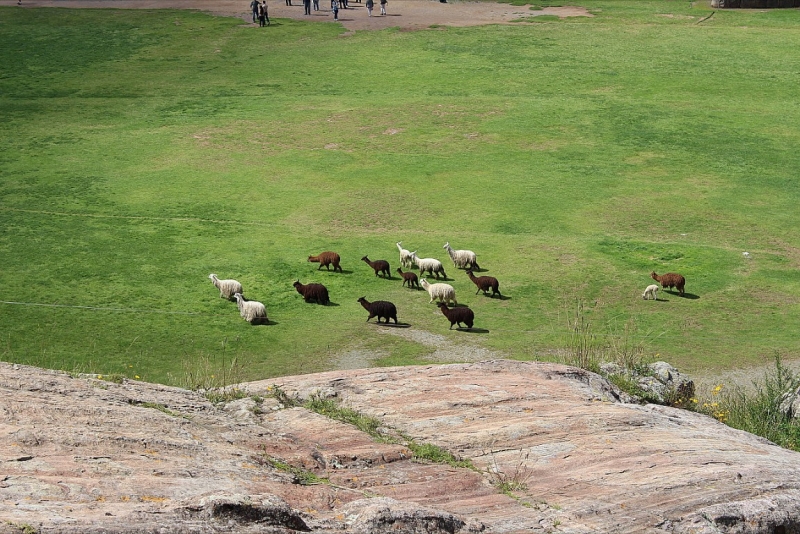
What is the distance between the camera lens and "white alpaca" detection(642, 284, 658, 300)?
1075 inches

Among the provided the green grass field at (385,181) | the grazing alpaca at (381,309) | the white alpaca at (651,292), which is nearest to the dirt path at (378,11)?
the green grass field at (385,181)

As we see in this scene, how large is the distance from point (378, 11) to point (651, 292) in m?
40.3

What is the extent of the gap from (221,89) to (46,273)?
23.0 meters

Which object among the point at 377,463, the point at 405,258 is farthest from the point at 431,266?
the point at 377,463

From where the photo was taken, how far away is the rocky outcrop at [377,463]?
8.84m

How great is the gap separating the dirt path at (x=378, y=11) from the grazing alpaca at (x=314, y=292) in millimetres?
35127

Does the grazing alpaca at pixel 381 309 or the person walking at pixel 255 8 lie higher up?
the person walking at pixel 255 8

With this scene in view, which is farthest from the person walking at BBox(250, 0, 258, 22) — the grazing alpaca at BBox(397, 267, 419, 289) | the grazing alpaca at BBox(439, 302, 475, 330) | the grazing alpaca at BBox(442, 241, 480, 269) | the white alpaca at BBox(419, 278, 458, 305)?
the grazing alpaca at BBox(439, 302, 475, 330)

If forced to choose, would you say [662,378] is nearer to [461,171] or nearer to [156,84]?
[461,171]

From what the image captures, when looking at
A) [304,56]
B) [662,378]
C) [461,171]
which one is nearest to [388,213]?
[461,171]

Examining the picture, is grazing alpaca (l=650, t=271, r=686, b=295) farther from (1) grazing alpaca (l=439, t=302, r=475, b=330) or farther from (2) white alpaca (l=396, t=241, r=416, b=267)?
(2) white alpaca (l=396, t=241, r=416, b=267)

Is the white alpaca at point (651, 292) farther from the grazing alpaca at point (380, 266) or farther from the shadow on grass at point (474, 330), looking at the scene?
the grazing alpaca at point (380, 266)

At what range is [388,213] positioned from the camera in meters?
34.8

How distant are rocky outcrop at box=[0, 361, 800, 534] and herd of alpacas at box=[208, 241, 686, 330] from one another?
11.4 metres
